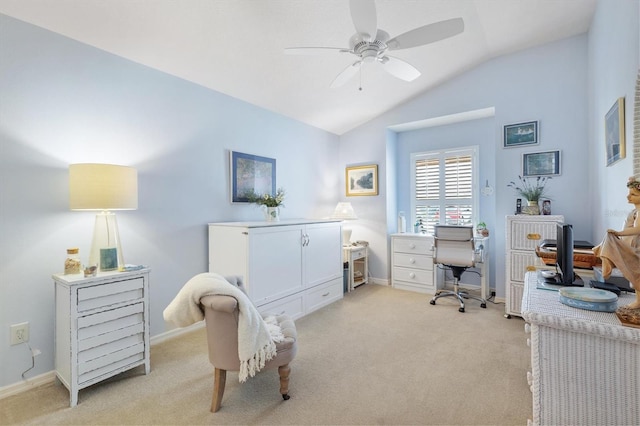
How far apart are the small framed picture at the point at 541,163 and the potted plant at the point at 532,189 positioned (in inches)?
2.7

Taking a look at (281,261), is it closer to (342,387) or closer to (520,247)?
(342,387)

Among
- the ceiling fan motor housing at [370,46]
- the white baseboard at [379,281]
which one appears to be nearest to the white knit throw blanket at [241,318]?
the ceiling fan motor housing at [370,46]

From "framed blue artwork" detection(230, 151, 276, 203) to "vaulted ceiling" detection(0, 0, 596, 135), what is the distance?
69 centimetres

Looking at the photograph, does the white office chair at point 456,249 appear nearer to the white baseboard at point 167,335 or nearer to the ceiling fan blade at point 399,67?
the ceiling fan blade at point 399,67

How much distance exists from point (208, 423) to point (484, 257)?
11.3 feet

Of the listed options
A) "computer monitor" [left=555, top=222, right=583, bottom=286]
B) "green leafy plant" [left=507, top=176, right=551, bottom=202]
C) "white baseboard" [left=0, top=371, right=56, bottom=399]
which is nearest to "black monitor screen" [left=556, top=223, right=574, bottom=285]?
"computer monitor" [left=555, top=222, right=583, bottom=286]

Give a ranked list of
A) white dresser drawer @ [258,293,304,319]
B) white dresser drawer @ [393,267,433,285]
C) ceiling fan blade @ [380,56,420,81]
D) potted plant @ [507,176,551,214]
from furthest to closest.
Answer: white dresser drawer @ [393,267,433,285] < potted plant @ [507,176,551,214] < white dresser drawer @ [258,293,304,319] < ceiling fan blade @ [380,56,420,81]

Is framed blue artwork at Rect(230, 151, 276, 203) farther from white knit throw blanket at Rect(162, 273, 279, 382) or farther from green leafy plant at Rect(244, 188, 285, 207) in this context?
white knit throw blanket at Rect(162, 273, 279, 382)

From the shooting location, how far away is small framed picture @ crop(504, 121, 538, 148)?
11.2ft

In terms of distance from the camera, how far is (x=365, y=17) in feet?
5.94

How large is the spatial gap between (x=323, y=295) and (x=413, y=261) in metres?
1.46

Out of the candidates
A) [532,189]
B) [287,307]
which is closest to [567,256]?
[532,189]

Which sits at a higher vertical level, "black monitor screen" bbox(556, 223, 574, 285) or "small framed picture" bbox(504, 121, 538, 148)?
"small framed picture" bbox(504, 121, 538, 148)

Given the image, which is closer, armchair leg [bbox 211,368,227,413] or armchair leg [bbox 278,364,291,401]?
armchair leg [bbox 211,368,227,413]
